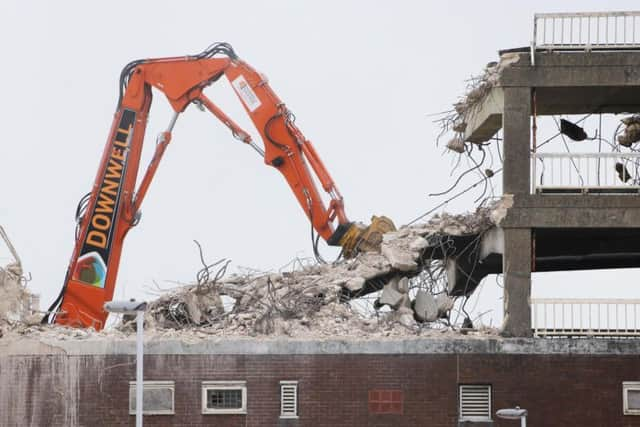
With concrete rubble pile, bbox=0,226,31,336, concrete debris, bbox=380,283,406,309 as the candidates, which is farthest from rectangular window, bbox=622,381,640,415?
concrete rubble pile, bbox=0,226,31,336

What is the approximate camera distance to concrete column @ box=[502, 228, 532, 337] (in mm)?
31859

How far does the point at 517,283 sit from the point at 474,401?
7.85ft

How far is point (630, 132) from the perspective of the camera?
35781 millimetres

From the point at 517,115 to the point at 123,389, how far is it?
9132mm

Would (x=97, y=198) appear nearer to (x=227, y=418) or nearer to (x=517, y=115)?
(x=227, y=418)

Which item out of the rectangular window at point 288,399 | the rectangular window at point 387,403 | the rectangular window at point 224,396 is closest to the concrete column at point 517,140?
the rectangular window at point 387,403

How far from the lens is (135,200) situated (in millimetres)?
37188

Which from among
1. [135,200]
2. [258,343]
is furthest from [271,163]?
[258,343]

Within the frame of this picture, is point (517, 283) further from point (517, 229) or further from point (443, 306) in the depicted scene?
point (443, 306)

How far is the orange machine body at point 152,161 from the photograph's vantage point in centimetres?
3647

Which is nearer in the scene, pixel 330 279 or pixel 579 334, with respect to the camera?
pixel 579 334

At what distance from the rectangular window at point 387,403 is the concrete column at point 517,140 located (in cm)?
442

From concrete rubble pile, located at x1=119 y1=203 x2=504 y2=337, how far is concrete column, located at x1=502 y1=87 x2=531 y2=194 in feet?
2.09

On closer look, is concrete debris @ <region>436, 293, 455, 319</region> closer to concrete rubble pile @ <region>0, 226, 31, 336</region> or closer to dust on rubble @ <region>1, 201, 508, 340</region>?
dust on rubble @ <region>1, 201, 508, 340</region>
